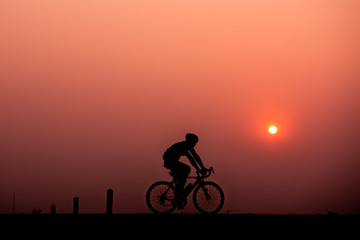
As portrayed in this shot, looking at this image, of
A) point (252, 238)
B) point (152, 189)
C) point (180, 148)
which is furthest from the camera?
point (152, 189)

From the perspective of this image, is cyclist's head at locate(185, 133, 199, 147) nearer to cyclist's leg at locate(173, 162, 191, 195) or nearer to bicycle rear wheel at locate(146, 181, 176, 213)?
cyclist's leg at locate(173, 162, 191, 195)

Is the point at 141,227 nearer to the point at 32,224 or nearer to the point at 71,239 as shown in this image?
the point at 71,239

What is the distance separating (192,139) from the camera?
590 inches

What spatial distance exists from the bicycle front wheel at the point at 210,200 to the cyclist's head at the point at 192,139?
158cm

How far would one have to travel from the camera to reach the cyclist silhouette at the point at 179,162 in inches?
593

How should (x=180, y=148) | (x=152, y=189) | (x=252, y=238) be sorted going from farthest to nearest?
(x=152, y=189) → (x=180, y=148) → (x=252, y=238)

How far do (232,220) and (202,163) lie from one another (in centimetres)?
369

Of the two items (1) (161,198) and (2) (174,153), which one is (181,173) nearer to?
(2) (174,153)

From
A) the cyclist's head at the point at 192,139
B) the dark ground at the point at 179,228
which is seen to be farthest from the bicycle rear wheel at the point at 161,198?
the dark ground at the point at 179,228

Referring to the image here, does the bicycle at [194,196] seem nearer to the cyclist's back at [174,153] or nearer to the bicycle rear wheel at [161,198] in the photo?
the bicycle rear wheel at [161,198]

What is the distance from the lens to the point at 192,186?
52.4ft

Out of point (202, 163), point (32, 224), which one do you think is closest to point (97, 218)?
point (32, 224)

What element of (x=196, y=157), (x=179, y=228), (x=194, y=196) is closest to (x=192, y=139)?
(x=196, y=157)

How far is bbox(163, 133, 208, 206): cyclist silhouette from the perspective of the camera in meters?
15.1
